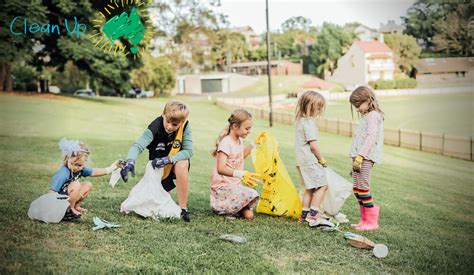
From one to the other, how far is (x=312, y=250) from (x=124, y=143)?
9.41 ft

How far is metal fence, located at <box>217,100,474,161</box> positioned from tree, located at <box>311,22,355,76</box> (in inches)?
25.1

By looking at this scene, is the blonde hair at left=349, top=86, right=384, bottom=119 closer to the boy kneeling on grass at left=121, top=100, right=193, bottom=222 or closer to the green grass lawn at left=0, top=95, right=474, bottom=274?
the green grass lawn at left=0, top=95, right=474, bottom=274

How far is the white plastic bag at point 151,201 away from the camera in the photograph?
323cm

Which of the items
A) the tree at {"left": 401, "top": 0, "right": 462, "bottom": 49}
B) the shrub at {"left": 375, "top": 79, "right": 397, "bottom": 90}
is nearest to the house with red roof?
the shrub at {"left": 375, "top": 79, "right": 397, "bottom": 90}

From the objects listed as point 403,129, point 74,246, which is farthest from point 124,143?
point 403,129

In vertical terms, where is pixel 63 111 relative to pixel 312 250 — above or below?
above

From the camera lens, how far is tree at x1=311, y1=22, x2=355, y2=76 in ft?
16.9

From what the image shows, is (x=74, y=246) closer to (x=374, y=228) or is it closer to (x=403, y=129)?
(x=374, y=228)

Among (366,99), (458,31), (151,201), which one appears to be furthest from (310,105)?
(458,31)

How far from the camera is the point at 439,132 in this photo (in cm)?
554

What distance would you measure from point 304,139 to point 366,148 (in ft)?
1.40

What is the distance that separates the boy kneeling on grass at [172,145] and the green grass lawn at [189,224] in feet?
0.78

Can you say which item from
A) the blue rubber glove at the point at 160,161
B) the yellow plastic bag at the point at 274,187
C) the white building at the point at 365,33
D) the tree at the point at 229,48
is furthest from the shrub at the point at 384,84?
the blue rubber glove at the point at 160,161

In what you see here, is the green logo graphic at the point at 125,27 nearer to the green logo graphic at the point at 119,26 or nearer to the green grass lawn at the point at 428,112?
the green logo graphic at the point at 119,26
